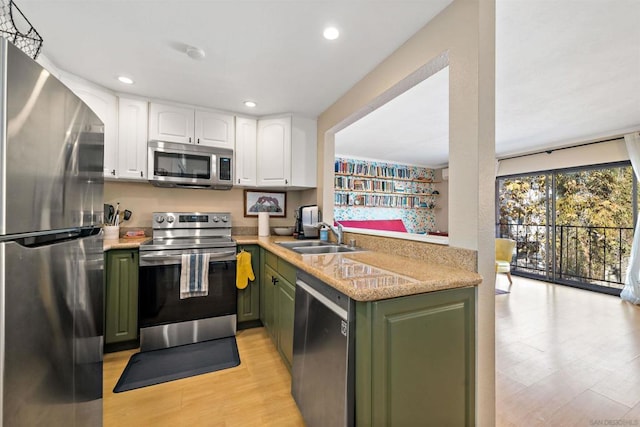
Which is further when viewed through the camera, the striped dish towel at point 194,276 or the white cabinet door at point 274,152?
the white cabinet door at point 274,152

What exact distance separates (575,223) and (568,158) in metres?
1.09

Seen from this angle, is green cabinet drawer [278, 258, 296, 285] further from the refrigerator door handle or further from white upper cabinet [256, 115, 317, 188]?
white upper cabinet [256, 115, 317, 188]

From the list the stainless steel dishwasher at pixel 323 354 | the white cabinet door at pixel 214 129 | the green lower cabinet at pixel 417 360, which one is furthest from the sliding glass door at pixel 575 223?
the white cabinet door at pixel 214 129

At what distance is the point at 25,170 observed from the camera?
65 cm

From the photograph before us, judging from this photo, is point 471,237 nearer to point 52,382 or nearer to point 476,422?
point 476,422

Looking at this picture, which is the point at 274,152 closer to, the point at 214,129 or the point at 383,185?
the point at 214,129

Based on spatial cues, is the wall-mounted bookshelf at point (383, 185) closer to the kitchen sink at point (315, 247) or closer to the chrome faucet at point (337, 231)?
the chrome faucet at point (337, 231)

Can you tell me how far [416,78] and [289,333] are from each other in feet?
6.27

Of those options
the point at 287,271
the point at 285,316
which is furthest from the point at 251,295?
the point at 287,271

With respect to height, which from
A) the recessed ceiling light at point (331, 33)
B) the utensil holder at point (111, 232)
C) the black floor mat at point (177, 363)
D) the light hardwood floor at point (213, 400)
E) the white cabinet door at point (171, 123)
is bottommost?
the light hardwood floor at point (213, 400)

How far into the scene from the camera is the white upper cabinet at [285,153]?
2926mm

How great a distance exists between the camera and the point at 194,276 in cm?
230

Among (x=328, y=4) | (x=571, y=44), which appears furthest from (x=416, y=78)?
(x=571, y=44)

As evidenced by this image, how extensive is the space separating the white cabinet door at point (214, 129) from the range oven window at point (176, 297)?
128cm
